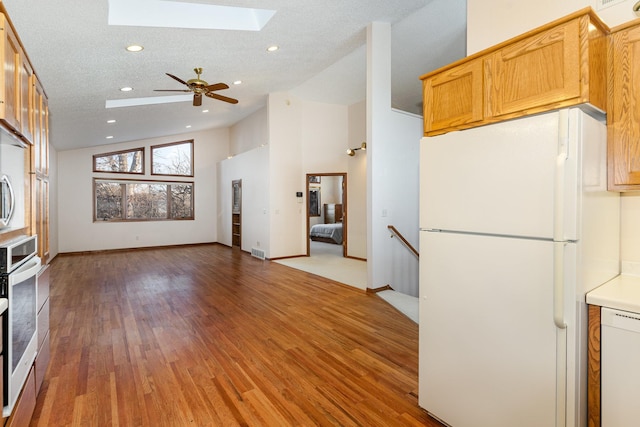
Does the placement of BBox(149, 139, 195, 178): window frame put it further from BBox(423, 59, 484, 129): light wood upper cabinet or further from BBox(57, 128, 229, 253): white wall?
BBox(423, 59, 484, 129): light wood upper cabinet

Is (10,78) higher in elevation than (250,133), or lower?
lower

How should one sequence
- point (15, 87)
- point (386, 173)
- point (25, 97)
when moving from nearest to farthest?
point (15, 87) < point (25, 97) < point (386, 173)

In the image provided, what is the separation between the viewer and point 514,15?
7.14ft

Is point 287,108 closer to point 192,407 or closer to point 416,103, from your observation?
point 416,103

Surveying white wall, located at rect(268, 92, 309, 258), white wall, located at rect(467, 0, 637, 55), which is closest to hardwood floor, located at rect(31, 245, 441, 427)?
white wall, located at rect(467, 0, 637, 55)

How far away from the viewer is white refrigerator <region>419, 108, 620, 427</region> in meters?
1.42

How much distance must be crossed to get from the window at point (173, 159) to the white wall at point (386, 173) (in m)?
7.32

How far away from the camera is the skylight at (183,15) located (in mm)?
3270

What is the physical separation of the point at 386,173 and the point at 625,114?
330cm

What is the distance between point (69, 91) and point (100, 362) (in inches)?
148

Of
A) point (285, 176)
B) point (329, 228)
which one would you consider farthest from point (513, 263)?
point (329, 228)

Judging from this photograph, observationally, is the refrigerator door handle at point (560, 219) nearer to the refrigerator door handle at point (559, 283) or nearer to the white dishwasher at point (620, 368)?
the refrigerator door handle at point (559, 283)

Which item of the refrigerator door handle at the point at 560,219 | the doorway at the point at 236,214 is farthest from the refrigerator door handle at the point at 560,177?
the doorway at the point at 236,214

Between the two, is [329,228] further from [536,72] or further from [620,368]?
[620,368]
